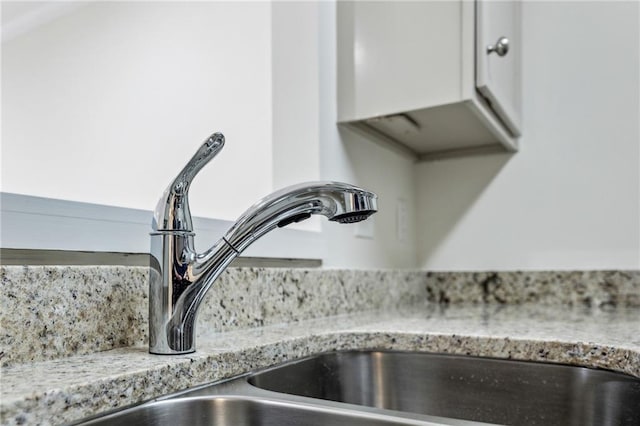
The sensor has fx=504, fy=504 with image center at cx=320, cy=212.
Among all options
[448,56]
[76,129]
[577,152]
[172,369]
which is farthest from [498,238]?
[76,129]

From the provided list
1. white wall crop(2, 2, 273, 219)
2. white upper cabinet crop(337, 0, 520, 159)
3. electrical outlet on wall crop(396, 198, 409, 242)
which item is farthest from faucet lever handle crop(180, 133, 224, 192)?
electrical outlet on wall crop(396, 198, 409, 242)

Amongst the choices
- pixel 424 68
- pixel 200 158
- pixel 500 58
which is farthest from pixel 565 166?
pixel 200 158

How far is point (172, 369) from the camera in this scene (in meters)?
0.53

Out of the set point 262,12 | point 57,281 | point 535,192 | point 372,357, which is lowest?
point 372,357

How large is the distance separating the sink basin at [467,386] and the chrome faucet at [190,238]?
0.12 m

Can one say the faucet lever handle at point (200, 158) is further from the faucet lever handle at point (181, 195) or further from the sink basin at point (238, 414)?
the sink basin at point (238, 414)

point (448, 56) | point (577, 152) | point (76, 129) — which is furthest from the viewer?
point (76, 129)

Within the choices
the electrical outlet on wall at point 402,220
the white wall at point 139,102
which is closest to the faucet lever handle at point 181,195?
the white wall at point 139,102

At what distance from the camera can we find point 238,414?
21.2 inches

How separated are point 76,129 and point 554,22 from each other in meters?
1.46

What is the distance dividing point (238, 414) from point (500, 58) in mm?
1063

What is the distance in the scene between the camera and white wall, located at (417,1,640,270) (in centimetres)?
136

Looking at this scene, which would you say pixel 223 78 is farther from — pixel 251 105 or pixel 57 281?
pixel 57 281

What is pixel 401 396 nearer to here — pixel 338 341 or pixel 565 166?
pixel 338 341
